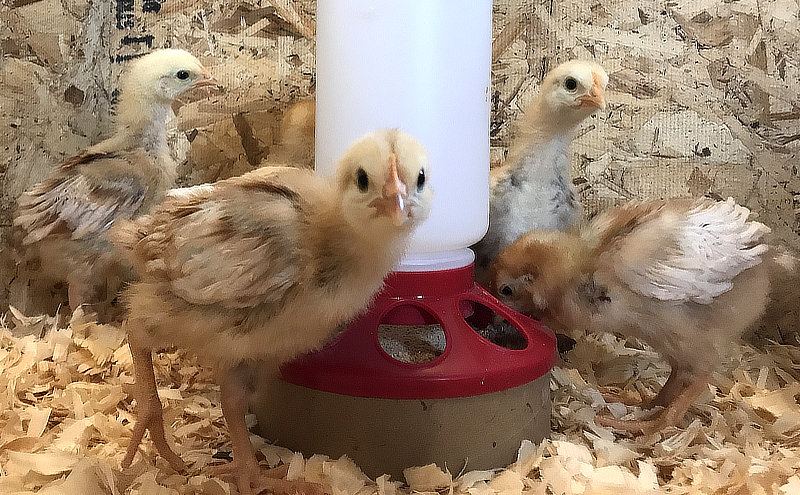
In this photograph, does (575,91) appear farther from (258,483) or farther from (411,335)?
(258,483)

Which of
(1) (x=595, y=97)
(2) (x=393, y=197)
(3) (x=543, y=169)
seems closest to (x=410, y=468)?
Result: (2) (x=393, y=197)

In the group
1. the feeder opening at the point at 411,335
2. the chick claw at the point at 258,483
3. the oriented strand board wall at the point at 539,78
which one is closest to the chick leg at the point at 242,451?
the chick claw at the point at 258,483

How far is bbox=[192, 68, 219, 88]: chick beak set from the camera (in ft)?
6.08

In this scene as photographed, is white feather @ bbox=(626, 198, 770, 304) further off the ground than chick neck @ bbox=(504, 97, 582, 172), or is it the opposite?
chick neck @ bbox=(504, 97, 582, 172)

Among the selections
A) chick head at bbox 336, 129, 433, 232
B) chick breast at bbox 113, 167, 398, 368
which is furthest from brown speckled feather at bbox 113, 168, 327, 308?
chick head at bbox 336, 129, 433, 232

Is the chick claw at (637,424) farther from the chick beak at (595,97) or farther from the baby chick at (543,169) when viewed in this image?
the chick beak at (595,97)

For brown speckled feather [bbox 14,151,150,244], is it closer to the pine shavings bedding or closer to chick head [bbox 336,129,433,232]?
the pine shavings bedding

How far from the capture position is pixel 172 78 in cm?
184

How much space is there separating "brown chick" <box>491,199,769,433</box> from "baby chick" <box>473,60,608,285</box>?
0.14 metres

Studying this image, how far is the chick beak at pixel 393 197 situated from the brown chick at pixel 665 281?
0.66 meters

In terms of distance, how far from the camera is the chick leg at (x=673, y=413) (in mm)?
1494

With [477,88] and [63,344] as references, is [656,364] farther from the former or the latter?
[63,344]

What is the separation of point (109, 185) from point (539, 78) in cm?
112

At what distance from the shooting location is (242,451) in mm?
1190
